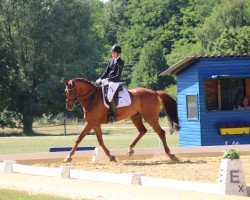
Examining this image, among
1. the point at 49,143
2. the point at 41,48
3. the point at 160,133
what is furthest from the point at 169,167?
the point at 41,48

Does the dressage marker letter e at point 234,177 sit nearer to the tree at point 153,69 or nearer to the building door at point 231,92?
the building door at point 231,92

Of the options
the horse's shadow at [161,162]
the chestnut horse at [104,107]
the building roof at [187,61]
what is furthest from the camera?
the building roof at [187,61]

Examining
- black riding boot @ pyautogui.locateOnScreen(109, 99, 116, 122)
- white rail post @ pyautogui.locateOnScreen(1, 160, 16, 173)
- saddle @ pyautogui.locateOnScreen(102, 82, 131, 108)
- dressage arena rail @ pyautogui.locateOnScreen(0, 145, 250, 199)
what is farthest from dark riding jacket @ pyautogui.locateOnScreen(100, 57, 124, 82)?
white rail post @ pyautogui.locateOnScreen(1, 160, 16, 173)

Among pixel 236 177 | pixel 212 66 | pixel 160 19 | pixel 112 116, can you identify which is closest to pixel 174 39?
pixel 160 19

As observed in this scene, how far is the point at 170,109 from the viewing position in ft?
64.7

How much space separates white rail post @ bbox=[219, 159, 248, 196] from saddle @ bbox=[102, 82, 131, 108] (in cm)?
716

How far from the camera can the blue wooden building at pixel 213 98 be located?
2809cm

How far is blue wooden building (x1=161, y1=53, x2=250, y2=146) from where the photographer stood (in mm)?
28094

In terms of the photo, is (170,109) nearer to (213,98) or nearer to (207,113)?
(207,113)

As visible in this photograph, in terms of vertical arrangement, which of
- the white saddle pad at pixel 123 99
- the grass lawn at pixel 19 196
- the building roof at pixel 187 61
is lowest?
the grass lawn at pixel 19 196

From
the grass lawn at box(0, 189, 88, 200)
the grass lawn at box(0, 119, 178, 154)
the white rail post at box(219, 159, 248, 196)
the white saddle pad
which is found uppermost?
the white saddle pad

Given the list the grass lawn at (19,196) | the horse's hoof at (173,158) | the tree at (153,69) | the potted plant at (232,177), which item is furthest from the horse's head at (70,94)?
the tree at (153,69)

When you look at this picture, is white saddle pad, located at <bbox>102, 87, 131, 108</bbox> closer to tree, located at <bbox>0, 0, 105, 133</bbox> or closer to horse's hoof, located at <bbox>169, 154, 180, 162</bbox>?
horse's hoof, located at <bbox>169, 154, 180, 162</bbox>

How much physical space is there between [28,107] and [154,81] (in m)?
31.7
